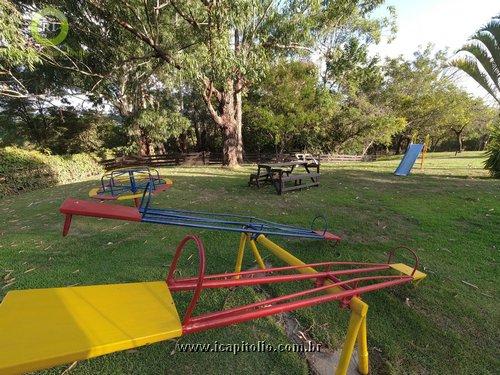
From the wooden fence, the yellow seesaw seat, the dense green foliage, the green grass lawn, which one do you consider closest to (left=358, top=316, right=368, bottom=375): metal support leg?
the green grass lawn

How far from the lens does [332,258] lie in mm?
3539

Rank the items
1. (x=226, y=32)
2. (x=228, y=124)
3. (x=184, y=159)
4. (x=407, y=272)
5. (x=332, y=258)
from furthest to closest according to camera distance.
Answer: (x=184, y=159) → (x=228, y=124) → (x=226, y=32) → (x=332, y=258) → (x=407, y=272)

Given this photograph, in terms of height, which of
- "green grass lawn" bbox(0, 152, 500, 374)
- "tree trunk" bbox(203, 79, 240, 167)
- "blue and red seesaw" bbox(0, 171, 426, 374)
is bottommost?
"green grass lawn" bbox(0, 152, 500, 374)

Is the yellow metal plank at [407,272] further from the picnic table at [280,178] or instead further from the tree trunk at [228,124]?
the tree trunk at [228,124]

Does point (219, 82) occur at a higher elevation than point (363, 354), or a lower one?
higher

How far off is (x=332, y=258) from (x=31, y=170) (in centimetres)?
1263

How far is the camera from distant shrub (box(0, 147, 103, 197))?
998cm

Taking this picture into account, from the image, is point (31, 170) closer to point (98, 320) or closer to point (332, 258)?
point (332, 258)

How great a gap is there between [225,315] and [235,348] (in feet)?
3.30

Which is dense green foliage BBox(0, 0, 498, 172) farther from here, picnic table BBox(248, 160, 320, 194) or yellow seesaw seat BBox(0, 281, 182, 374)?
yellow seesaw seat BBox(0, 281, 182, 374)

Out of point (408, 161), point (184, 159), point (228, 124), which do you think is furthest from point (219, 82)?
point (184, 159)

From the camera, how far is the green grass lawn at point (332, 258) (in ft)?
6.88

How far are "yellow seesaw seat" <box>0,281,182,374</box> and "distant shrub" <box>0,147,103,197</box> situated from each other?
1138cm

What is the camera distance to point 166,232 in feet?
15.1
